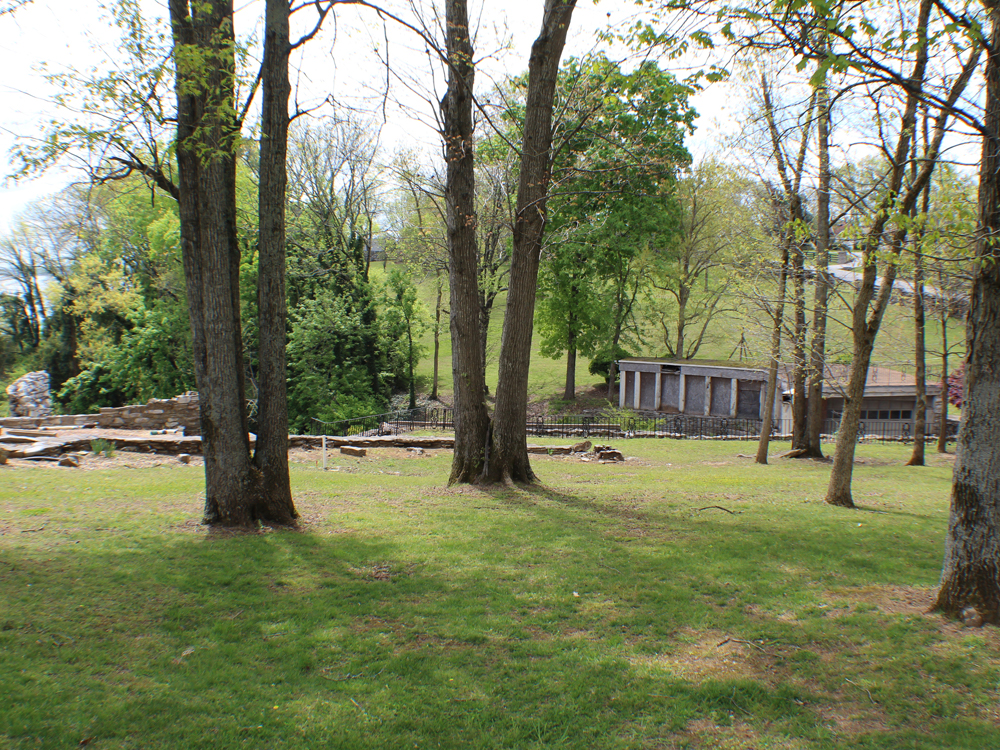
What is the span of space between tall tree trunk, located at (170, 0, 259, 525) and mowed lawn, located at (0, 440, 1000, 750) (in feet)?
2.48

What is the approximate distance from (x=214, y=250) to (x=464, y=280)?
4.26 metres

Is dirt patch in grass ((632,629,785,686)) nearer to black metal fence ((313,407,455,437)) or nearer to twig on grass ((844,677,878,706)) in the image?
twig on grass ((844,677,878,706))

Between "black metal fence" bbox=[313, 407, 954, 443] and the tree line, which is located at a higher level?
the tree line

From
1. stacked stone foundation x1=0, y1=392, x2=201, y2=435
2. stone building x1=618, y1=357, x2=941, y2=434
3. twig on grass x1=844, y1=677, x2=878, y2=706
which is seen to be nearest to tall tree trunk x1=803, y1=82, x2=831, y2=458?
stone building x1=618, y1=357, x2=941, y2=434

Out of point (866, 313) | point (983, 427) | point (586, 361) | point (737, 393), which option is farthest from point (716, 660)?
point (586, 361)

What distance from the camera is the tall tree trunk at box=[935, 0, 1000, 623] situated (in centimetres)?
452

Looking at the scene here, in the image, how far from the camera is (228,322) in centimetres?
691

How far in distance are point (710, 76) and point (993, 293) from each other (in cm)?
310

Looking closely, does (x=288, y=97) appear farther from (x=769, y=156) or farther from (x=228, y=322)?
(x=769, y=156)

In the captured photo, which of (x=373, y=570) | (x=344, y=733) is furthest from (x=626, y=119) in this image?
(x=344, y=733)

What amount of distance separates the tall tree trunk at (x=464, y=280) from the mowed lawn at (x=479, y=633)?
216 centimetres

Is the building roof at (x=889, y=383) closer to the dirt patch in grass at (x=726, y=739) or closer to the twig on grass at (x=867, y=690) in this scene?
the twig on grass at (x=867, y=690)

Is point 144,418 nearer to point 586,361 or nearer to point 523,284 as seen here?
point 523,284

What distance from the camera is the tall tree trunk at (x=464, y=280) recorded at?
9.84 m
